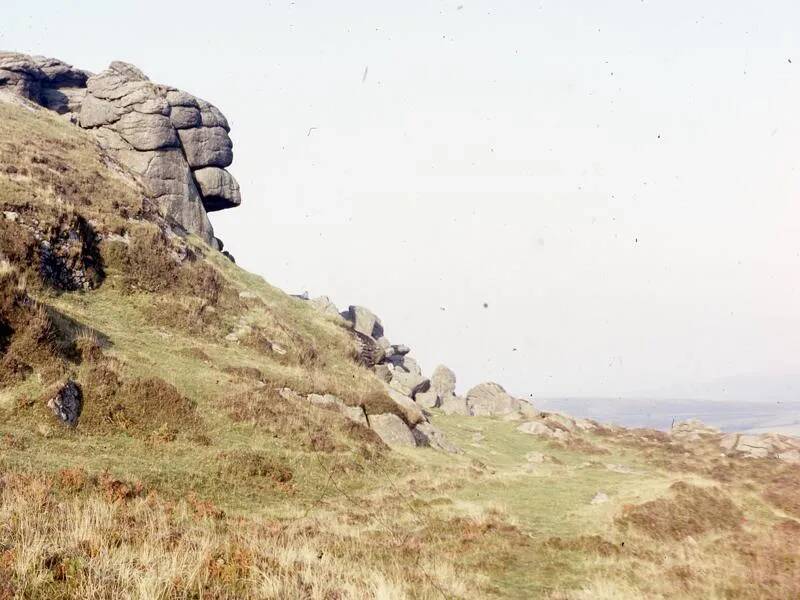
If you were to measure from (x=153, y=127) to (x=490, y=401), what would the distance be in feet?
186

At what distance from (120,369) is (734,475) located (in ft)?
147

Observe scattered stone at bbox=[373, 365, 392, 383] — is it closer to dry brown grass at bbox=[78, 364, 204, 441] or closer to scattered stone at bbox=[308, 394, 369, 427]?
scattered stone at bbox=[308, 394, 369, 427]

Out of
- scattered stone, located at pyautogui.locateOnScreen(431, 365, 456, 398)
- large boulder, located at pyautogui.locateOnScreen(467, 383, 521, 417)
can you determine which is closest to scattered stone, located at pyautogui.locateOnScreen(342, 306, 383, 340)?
scattered stone, located at pyautogui.locateOnScreen(431, 365, 456, 398)

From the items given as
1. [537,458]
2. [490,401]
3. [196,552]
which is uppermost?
[196,552]

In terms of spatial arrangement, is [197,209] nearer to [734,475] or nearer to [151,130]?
[151,130]

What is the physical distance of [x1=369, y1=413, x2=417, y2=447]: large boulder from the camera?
3080 cm

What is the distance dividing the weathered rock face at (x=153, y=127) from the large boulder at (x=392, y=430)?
40534 millimetres

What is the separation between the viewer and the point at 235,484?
18.1 metres

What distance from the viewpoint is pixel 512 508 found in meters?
21.1

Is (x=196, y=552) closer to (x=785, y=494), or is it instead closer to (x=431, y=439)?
(x=431, y=439)

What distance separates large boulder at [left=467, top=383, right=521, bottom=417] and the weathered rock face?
41.0 m

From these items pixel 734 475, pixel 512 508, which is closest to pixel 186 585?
pixel 512 508

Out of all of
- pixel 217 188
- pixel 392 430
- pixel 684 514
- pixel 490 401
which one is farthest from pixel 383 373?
pixel 684 514

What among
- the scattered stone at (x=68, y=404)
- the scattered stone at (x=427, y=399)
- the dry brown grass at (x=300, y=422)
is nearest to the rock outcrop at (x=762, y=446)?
the scattered stone at (x=427, y=399)
